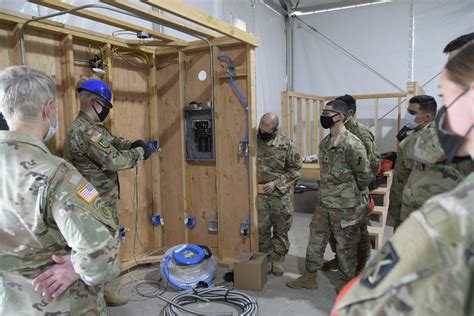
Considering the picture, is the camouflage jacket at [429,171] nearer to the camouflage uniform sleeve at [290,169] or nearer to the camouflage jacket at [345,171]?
the camouflage jacket at [345,171]

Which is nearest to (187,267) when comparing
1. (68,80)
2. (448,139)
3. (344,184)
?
(344,184)

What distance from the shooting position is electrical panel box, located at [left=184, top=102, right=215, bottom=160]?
12.2 ft

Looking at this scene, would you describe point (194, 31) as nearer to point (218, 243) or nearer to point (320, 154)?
point (320, 154)

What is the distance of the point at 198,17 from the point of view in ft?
8.32

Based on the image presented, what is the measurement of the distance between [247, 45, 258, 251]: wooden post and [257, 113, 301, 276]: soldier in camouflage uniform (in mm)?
125

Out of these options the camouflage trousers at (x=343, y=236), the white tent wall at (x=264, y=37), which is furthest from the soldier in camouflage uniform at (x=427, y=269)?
the white tent wall at (x=264, y=37)

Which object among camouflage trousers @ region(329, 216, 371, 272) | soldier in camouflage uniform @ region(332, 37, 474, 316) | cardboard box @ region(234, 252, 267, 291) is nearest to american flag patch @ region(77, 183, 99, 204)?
soldier in camouflage uniform @ region(332, 37, 474, 316)

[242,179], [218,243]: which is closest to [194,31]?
[242,179]

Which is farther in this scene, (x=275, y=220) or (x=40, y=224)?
(x=275, y=220)

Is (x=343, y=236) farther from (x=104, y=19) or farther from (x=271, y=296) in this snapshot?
(x=104, y=19)

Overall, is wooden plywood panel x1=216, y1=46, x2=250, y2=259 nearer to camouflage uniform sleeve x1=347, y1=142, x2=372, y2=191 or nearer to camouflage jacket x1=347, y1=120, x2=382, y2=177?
camouflage uniform sleeve x1=347, y1=142, x2=372, y2=191

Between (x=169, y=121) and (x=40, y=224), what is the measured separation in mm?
2853

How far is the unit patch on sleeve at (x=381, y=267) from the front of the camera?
1.93 feet

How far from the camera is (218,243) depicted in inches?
149
